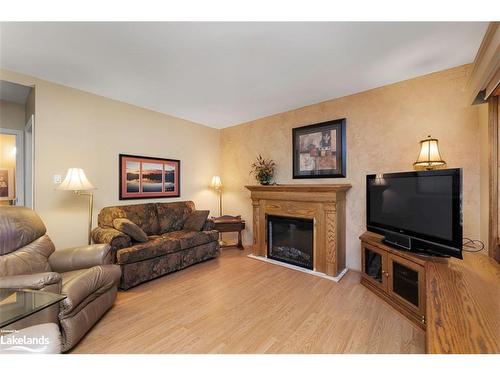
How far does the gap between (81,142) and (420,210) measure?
3.94 m

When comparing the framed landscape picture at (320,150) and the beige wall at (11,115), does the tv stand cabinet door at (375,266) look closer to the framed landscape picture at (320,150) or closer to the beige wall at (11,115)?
the framed landscape picture at (320,150)

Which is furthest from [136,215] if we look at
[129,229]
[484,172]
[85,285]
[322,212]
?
[484,172]

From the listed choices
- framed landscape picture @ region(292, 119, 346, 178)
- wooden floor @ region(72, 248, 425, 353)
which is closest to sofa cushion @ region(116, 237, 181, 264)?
wooden floor @ region(72, 248, 425, 353)

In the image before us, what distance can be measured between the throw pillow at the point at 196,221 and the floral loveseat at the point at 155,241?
2.2 inches

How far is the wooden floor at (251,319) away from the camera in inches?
60.6

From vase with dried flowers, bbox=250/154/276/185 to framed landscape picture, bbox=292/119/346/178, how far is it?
43 centimetres

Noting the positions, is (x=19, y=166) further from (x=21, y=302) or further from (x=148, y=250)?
(x=21, y=302)

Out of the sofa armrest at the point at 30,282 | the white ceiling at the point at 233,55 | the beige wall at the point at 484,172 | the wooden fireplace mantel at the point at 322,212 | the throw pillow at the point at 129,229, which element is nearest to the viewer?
the sofa armrest at the point at 30,282

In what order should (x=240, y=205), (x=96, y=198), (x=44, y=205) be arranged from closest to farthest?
(x=44, y=205)
(x=96, y=198)
(x=240, y=205)

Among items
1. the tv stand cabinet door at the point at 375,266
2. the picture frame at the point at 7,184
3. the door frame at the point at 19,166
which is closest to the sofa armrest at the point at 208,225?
the tv stand cabinet door at the point at 375,266
